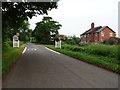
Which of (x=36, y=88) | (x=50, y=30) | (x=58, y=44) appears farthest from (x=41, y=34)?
(x=36, y=88)

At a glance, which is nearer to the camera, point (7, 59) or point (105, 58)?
point (7, 59)

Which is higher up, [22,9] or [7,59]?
[22,9]

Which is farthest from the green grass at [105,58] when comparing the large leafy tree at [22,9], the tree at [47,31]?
the tree at [47,31]

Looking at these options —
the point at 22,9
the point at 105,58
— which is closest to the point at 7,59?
the point at 22,9

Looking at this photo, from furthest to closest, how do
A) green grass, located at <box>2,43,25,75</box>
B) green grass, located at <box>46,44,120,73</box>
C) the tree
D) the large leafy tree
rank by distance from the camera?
the tree → the large leafy tree → green grass, located at <box>46,44,120,73</box> → green grass, located at <box>2,43,25,75</box>

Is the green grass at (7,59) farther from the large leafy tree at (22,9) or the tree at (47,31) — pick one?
the tree at (47,31)

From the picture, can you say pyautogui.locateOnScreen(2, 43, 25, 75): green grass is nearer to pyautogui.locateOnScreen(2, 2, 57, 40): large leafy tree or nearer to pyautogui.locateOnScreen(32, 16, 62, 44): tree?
pyautogui.locateOnScreen(2, 2, 57, 40): large leafy tree

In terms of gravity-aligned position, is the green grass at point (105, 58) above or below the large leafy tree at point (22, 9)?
below

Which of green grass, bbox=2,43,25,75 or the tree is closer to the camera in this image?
green grass, bbox=2,43,25,75

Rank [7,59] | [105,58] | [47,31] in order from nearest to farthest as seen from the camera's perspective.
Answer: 1. [7,59]
2. [105,58]
3. [47,31]

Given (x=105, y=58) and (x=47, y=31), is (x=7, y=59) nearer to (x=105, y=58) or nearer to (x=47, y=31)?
(x=105, y=58)

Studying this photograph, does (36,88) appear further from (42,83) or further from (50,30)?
(50,30)

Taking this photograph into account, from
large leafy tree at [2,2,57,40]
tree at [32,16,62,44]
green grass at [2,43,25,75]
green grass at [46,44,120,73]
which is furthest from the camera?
tree at [32,16,62,44]

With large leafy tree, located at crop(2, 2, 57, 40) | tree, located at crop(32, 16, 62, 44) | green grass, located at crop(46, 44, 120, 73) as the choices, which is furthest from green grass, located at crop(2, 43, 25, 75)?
tree, located at crop(32, 16, 62, 44)
